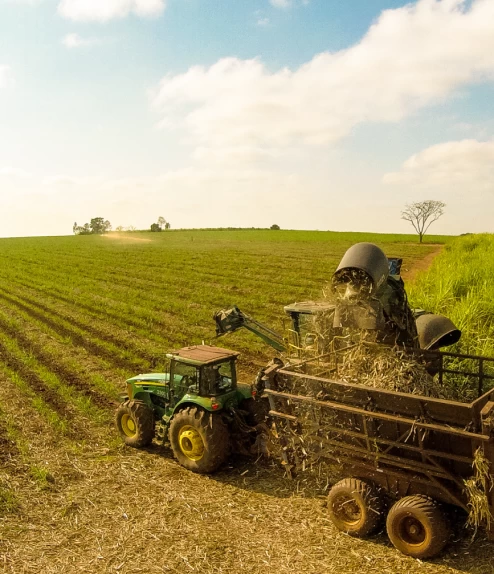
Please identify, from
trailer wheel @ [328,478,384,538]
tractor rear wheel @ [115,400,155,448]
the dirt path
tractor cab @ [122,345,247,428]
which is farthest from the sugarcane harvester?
the dirt path

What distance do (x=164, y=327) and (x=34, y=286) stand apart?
15297 millimetres

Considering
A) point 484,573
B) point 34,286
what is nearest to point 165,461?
point 484,573

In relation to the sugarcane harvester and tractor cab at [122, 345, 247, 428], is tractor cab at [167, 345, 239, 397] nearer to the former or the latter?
tractor cab at [122, 345, 247, 428]

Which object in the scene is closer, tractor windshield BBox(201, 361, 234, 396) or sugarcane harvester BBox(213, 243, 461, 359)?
sugarcane harvester BBox(213, 243, 461, 359)

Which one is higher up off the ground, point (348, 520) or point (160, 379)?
point (160, 379)

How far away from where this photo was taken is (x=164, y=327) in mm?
19766

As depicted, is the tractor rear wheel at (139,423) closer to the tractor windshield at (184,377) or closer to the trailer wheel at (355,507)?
the tractor windshield at (184,377)

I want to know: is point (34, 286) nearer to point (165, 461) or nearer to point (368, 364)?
point (165, 461)

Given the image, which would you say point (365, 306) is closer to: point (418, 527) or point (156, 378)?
point (418, 527)

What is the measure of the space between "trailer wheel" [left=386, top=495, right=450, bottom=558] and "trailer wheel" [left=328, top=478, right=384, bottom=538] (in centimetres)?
24

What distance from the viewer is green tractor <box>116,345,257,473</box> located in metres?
8.22

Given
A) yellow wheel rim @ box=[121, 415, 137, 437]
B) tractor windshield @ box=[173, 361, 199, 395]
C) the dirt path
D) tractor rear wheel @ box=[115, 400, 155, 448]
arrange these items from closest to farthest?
tractor windshield @ box=[173, 361, 199, 395] → tractor rear wheel @ box=[115, 400, 155, 448] → yellow wheel rim @ box=[121, 415, 137, 437] → the dirt path

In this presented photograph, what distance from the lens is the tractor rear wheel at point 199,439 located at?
26.7ft

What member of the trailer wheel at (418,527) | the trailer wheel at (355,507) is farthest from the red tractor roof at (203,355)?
the trailer wheel at (418,527)
